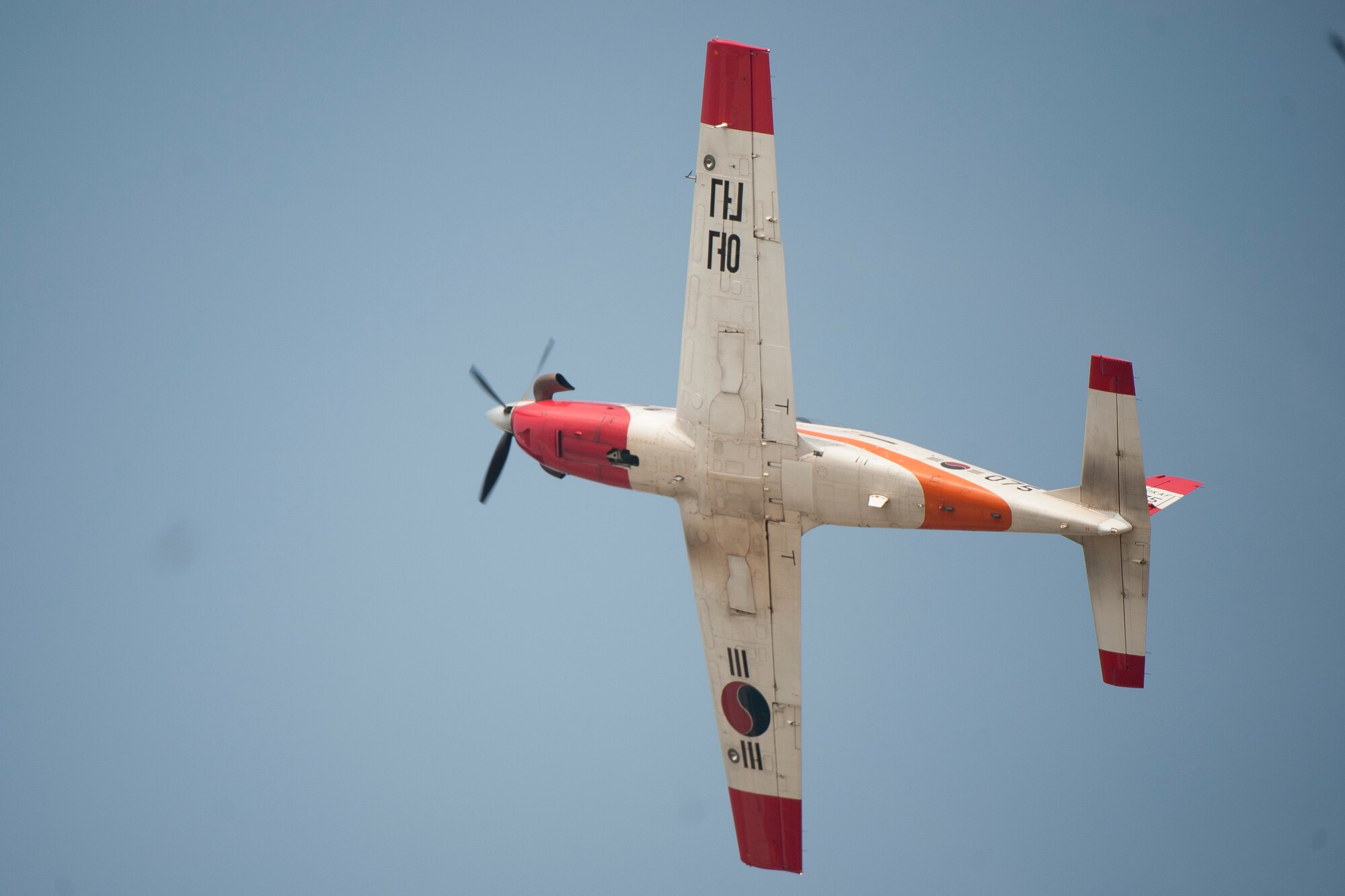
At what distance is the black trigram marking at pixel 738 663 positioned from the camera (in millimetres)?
18172

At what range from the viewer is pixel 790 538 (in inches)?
677

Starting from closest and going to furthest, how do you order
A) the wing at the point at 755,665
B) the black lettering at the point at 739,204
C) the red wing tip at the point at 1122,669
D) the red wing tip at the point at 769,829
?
the black lettering at the point at 739,204, the red wing tip at the point at 1122,669, the wing at the point at 755,665, the red wing tip at the point at 769,829

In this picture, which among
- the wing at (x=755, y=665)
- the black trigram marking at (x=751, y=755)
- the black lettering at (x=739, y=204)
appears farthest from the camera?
the black trigram marking at (x=751, y=755)

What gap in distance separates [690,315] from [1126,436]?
5070 mm

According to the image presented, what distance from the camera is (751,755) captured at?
61.8ft

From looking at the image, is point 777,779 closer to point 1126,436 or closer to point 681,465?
point 681,465

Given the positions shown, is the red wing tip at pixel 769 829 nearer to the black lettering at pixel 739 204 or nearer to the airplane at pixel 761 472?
the airplane at pixel 761 472

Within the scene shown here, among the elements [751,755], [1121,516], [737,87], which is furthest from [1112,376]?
[751,755]

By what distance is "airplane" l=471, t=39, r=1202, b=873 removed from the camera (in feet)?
50.3

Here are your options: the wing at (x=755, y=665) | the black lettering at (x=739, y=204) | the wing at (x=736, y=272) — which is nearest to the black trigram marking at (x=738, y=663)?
the wing at (x=755, y=665)

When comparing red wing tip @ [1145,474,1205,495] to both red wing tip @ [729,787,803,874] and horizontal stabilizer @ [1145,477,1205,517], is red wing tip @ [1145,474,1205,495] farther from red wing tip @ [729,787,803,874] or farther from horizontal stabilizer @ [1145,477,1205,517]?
red wing tip @ [729,787,803,874]

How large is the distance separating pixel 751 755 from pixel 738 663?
1483 mm

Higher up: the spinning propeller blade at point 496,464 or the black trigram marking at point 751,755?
the spinning propeller blade at point 496,464

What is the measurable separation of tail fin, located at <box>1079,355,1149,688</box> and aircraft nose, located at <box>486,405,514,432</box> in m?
7.49
